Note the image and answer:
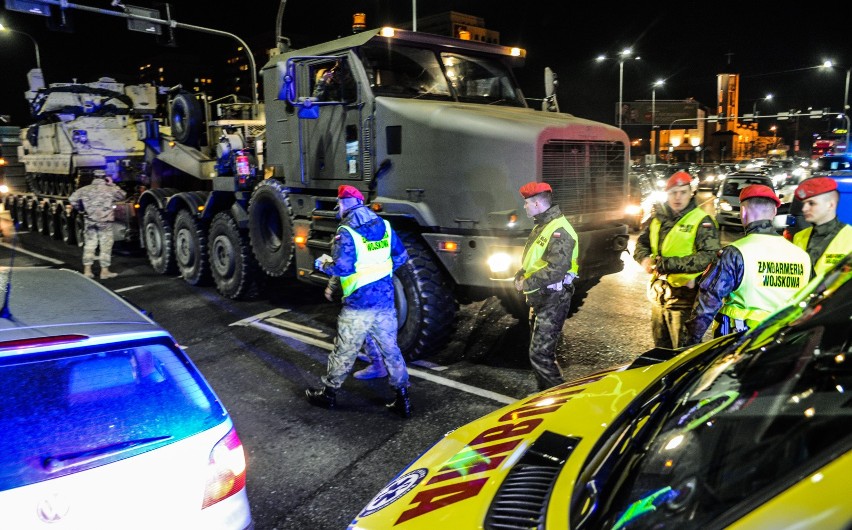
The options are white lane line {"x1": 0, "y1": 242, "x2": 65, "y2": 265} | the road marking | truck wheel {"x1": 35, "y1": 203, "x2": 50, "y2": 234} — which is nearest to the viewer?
the road marking

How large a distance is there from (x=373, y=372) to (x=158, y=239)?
21.8 ft

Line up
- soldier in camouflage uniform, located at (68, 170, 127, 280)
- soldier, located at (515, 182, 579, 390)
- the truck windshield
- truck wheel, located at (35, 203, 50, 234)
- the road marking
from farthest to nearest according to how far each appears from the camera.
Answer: truck wheel, located at (35, 203, 50, 234) → soldier in camouflage uniform, located at (68, 170, 127, 280) → the truck windshield → the road marking → soldier, located at (515, 182, 579, 390)

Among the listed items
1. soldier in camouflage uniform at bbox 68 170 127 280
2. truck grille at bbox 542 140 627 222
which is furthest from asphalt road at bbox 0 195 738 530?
truck grille at bbox 542 140 627 222

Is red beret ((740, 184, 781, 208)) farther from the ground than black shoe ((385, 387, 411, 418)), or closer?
farther from the ground

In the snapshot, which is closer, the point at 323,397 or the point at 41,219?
the point at 323,397

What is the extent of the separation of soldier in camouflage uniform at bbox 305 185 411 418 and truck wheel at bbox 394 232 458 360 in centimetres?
99

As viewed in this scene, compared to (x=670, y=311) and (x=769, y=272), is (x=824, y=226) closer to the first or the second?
(x=769, y=272)

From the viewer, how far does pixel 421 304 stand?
19.2ft

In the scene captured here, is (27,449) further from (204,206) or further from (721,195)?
(721,195)

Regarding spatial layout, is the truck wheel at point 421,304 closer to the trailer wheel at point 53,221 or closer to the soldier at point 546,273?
the soldier at point 546,273

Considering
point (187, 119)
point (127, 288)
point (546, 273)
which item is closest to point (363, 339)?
point (546, 273)

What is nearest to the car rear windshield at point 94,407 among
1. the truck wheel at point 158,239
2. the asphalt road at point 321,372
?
the asphalt road at point 321,372

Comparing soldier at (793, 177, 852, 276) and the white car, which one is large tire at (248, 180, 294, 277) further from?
soldier at (793, 177, 852, 276)

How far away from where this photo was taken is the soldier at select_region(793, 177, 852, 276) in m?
3.79
